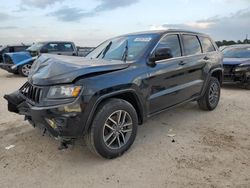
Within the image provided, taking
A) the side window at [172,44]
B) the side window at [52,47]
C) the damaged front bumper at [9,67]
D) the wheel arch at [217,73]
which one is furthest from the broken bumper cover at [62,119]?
the side window at [52,47]

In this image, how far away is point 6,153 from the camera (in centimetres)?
408

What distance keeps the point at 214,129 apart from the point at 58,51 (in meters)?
11.3

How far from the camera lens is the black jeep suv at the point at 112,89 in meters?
3.42

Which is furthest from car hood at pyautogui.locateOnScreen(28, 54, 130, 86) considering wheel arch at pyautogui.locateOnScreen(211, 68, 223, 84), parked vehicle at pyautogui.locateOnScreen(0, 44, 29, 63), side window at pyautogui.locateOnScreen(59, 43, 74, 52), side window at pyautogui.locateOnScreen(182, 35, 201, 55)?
parked vehicle at pyautogui.locateOnScreen(0, 44, 29, 63)

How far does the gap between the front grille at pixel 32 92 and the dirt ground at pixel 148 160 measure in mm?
853

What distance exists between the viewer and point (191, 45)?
5.53 metres

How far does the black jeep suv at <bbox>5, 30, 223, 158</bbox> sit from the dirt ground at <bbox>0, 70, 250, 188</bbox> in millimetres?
367

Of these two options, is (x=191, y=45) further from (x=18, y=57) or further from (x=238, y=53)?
→ (x=18, y=57)

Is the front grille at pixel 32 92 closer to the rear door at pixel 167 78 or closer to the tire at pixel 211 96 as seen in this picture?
the rear door at pixel 167 78

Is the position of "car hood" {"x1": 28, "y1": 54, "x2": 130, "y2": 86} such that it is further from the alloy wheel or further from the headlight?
the alloy wheel

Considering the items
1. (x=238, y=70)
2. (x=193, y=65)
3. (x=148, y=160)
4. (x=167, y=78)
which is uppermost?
(x=193, y=65)

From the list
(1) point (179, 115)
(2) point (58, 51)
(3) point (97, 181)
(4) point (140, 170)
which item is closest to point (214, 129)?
(1) point (179, 115)

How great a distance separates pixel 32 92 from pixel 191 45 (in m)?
3.28

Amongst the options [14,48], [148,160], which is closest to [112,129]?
[148,160]
